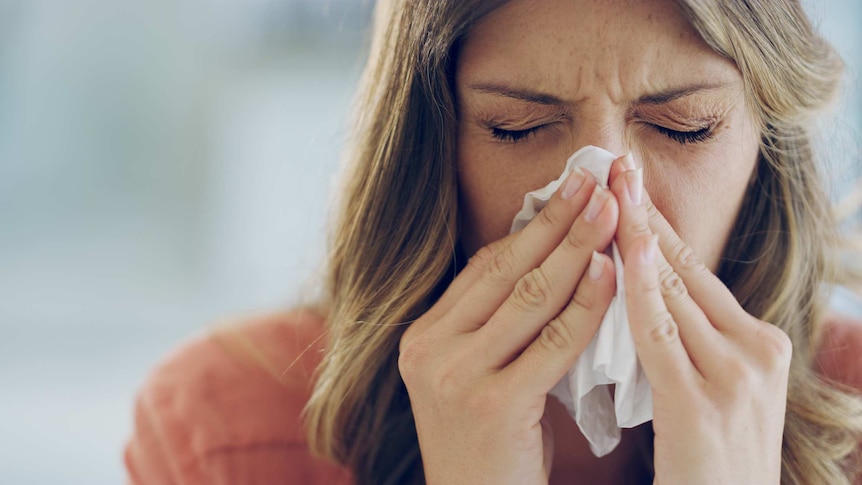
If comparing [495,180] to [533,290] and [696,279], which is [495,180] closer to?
[533,290]

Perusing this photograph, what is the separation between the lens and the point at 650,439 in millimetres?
1330

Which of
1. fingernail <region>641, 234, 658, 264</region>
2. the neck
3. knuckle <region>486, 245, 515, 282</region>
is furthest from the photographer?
the neck

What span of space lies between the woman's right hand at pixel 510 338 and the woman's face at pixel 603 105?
0.10 m

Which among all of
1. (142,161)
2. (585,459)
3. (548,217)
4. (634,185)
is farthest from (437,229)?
(142,161)

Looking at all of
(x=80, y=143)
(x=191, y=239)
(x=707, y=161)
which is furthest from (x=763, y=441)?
(x=80, y=143)

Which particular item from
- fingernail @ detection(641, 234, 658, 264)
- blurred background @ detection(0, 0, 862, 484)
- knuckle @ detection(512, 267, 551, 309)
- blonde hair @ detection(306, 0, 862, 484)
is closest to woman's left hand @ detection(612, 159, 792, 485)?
fingernail @ detection(641, 234, 658, 264)

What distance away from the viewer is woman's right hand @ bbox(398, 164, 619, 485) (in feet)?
3.30

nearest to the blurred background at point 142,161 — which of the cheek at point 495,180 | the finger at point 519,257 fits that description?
the cheek at point 495,180

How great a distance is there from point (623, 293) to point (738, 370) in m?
0.17

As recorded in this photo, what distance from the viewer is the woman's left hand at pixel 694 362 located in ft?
3.21

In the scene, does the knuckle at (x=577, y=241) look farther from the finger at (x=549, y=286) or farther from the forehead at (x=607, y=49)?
the forehead at (x=607, y=49)

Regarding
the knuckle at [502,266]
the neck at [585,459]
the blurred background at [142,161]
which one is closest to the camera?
the knuckle at [502,266]

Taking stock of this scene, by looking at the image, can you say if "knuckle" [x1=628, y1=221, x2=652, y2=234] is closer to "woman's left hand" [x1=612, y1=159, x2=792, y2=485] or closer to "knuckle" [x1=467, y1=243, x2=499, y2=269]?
"woman's left hand" [x1=612, y1=159, x2=792, y2=485]

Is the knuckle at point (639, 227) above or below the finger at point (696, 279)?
above
